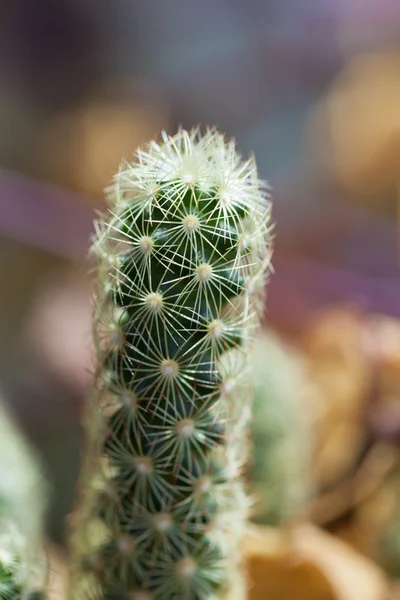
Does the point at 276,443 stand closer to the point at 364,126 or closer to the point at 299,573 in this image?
the point at 299,573

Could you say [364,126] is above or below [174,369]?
above

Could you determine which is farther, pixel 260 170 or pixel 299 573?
pixel 260 170

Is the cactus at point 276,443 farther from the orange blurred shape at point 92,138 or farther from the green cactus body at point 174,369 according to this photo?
the orange blurred shape at point 92,138

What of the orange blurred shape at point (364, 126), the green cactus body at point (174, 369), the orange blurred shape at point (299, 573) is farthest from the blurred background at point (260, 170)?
the green cactus body at point (174, 369)

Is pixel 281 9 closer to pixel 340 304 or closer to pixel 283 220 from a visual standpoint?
pixel 283 220

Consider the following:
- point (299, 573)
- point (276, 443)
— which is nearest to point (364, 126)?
point (276, 443)

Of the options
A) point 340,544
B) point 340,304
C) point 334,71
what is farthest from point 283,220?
point 340,544

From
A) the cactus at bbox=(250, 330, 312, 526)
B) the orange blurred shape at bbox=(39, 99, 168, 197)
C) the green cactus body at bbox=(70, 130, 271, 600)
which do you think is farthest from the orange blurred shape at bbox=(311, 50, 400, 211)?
the green cactus body at bbox=(70, 130, 271, 600)

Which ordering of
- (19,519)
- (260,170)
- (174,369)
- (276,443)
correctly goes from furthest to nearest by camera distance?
(260,170), (276,443), (19,519), (174,369)
